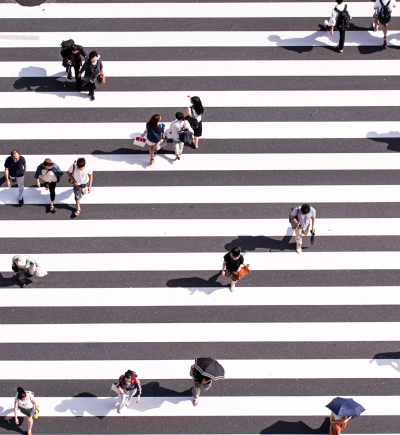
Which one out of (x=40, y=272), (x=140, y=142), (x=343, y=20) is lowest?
(x=40, y=272)

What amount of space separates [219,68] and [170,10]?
6.71 feet

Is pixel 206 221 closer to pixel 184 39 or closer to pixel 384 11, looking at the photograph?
pixel 184 39

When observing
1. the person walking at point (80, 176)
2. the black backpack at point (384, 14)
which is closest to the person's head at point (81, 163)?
the person walking at point (80, 176)

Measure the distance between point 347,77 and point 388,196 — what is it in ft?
10.2

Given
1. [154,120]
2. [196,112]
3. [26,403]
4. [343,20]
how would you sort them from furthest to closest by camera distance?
[343,20], [196,112], [154,120], [26,403]

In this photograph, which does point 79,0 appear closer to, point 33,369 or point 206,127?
point 206,127

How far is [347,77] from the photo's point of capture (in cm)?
1412

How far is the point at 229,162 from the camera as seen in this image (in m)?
13.3

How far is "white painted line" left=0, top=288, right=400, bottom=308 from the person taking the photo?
39.8 ft

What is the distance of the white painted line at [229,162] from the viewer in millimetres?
13234

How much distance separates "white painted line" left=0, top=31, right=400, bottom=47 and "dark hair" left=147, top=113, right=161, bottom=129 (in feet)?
9.29

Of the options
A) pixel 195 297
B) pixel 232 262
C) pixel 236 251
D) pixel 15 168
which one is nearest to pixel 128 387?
pixel 195 297

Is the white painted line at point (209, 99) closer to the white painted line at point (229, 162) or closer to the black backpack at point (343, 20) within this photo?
the white painted line at point (229, 162)

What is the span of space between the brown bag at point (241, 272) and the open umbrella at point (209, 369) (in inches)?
72.4
